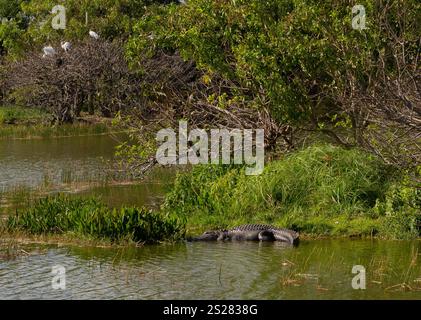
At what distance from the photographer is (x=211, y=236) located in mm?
15133

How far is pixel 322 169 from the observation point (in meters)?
16.5

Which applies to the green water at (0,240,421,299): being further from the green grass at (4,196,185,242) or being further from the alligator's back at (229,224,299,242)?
the green grass at (4,196,185,242)

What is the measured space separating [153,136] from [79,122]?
753 inches

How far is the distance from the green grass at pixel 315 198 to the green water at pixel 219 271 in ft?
2.16

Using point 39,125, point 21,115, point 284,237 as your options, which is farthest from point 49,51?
point 284,237

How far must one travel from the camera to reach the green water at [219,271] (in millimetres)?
11406

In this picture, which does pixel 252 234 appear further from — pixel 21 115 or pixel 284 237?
pixel 21 115

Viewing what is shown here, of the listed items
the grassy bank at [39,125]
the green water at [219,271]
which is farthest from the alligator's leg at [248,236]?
the grassy bank at [39,125]

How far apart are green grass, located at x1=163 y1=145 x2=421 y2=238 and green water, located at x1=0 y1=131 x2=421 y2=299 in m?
0.66
